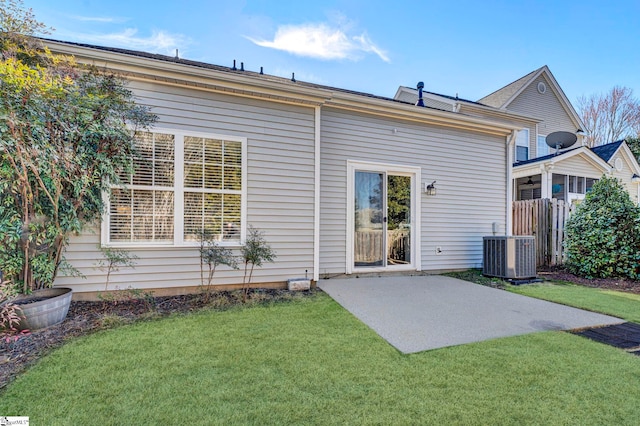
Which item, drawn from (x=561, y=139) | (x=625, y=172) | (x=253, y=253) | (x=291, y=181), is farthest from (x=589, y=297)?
(x=625, y=172)

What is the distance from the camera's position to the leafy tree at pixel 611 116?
17969mm

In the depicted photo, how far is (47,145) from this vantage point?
10.2 feet

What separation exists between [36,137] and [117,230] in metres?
1.50

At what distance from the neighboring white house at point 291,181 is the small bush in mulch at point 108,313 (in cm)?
24

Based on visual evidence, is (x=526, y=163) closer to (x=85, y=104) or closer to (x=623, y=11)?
(x=623, y=11)

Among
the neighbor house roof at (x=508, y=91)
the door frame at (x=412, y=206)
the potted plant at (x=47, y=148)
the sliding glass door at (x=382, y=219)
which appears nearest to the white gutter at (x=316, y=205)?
the door frame at (x=412, y=206)

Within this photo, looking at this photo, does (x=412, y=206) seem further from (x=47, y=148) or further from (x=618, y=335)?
(x=47, y=148)

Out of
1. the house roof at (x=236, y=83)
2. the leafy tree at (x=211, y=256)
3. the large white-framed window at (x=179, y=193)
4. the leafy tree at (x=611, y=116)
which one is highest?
the leafy tree at (x=611, y=116)

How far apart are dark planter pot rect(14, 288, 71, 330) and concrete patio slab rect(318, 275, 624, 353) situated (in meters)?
3.32

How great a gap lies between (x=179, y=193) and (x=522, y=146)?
12.8 metres

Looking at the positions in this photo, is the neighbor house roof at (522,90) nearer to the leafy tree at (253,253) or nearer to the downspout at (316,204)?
the downspout at (316,204)

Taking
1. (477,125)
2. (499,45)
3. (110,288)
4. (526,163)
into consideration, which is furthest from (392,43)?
(110,288)

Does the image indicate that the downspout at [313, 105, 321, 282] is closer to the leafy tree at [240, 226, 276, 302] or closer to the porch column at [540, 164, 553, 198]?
the leafy tree at [240, 226, 276, 302]

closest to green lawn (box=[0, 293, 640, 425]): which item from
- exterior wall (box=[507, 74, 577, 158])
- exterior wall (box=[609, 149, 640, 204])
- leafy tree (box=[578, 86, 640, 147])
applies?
exterior wall (box=[507, 74, 577, 158])
